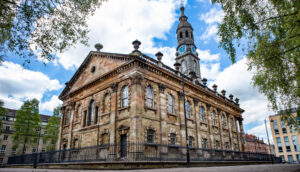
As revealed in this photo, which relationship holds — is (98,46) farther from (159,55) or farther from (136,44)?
(159,55)

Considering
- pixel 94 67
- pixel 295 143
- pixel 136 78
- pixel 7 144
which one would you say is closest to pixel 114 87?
pixel 136 78

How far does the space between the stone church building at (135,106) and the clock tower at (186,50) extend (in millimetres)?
8074

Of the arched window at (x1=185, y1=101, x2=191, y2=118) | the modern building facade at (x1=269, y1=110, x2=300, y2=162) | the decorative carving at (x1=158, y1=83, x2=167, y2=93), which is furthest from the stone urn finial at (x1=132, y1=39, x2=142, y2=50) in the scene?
the modern building facade at (x1=269, y1=110, x2=300, y2=162)

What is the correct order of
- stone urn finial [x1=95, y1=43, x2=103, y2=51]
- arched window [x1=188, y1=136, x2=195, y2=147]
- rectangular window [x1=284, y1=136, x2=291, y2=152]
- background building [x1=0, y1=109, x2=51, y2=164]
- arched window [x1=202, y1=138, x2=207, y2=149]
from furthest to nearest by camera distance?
rectangular window [x1=284, y1=136, x2=291, y2=152], background building [x1=0, y1=109, x2=51, y2=164], stone urn finial [x1=95, y1=43, x2=103, y2=51], arched window [x1=202, y1=138, x2=207, y2=149], arched window [x1=188, y1=136, x2=195, y2=147]

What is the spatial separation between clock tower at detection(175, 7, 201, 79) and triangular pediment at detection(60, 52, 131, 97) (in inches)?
692

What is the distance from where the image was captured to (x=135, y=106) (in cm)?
1627

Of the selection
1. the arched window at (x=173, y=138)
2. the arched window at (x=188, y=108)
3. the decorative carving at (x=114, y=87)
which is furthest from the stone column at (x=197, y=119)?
the decorative carving at (x=114, y=87)

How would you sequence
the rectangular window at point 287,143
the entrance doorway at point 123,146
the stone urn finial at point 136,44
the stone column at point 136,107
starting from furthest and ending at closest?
the rectangular window at point 287,143 < the stone urn finial at point 136,44 < the entrance doorway at point 123,146 < the stone column at point 136,107

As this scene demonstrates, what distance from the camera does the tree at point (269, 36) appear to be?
8977 millimetres

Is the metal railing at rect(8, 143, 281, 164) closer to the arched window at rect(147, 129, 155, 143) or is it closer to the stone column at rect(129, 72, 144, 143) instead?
the arched window at rect(147, 129, 155, 143)

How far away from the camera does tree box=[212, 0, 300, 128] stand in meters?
8.98

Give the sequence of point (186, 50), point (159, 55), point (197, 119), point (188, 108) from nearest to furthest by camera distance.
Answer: point (159, 55), point (188, 108), point (197, 119), point (186, 50)

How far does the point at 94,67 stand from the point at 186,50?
19.2m

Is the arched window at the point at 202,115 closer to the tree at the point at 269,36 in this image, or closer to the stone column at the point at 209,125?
the stone column at the point at 209,125
